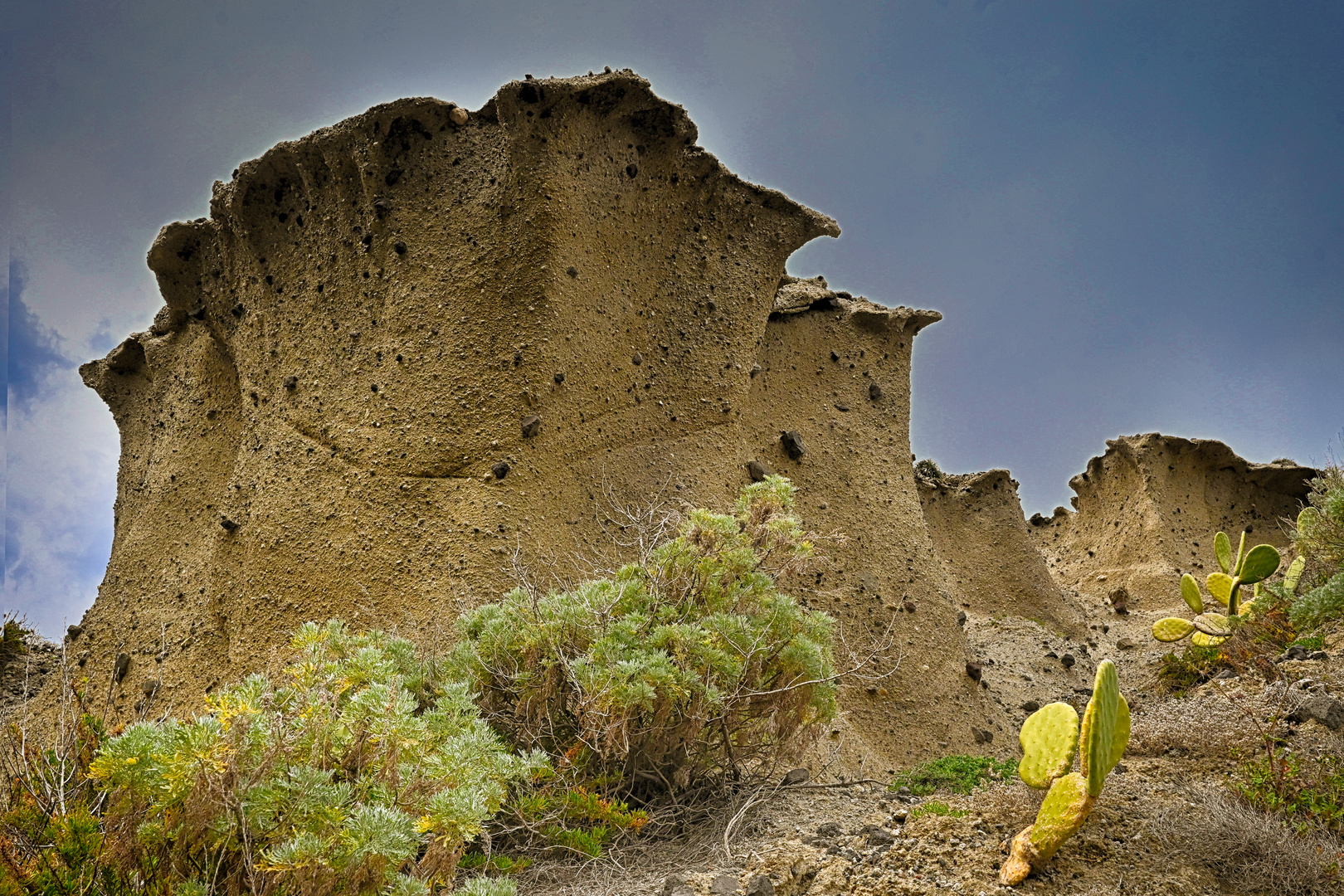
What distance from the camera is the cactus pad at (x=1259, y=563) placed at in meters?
7.56

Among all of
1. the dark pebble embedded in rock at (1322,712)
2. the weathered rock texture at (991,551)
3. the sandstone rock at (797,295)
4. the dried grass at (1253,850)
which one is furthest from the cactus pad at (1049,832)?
the weathered rock texture at (991,551)

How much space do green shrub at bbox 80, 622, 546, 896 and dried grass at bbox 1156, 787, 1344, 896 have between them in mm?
2828

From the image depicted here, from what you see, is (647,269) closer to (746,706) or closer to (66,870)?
(746,706)

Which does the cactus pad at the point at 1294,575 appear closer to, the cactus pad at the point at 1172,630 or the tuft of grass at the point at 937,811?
the cactus pad at the point at 1172,630

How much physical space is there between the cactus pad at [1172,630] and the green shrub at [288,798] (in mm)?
7344

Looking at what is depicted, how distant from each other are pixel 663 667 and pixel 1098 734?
1.83 meters

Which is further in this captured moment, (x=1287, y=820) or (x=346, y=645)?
(x=346, y=645)

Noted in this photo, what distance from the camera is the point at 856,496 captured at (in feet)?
27.2

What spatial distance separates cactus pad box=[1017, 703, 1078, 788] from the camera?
141 inches

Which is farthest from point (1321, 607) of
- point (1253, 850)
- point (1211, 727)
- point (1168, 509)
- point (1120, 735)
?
point (1168, 509)

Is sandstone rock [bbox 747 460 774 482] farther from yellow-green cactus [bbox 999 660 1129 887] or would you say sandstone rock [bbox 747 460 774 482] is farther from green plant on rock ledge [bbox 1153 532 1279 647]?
yellow-green cactus [bbox 999 660 1129 887]

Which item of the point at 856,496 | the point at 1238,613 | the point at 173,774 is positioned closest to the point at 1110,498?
the point at 1238,613

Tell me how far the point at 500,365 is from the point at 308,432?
1.75 m

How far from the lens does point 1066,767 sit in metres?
3.54
